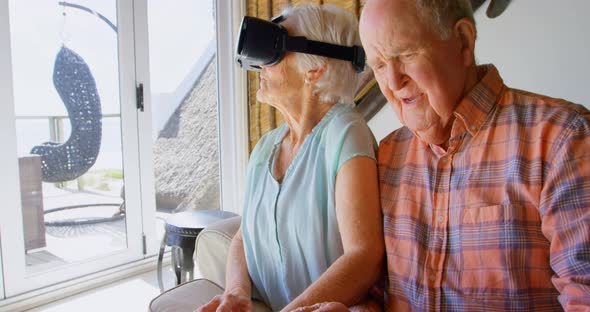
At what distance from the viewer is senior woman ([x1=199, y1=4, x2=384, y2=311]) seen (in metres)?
0.99

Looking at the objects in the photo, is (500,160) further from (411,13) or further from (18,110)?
(18,110)

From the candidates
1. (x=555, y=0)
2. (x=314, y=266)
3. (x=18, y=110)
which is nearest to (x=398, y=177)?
(x=314, y=266)

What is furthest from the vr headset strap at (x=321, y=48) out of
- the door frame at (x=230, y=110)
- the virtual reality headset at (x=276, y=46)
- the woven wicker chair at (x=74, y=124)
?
the door frame at (x=230, y=110)

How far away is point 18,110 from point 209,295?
1.87 metres

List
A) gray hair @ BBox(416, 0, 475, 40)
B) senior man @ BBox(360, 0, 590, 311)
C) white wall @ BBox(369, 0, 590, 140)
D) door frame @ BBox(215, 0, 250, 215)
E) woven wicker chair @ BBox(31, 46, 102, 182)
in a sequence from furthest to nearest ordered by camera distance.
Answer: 1. door frame @ BBox(215, 0, 250, 215)
2. woven wicker chair @ BBox(31, 46, 102, 182)
3. white wall @ BBox(369, 0, 590, 140)
4. gray hair @ BBox(416, 0, 475, 40)
5. senior man @ BBox(360, 0, 590, 311)

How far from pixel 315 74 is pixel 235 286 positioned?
2.09 feet

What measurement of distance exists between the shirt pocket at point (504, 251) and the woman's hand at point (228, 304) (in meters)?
0.52

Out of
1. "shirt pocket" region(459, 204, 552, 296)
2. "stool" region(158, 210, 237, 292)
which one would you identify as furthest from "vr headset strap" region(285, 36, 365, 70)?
"stool" region(158, 210, 237, 292)

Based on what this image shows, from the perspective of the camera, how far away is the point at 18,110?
7.93ft

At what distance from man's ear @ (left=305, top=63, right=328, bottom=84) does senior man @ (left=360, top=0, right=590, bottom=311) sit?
0.22 m

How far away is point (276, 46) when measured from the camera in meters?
1.18

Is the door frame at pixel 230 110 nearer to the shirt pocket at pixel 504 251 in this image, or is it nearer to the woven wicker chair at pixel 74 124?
the woven wicker chair at pixel 74 124

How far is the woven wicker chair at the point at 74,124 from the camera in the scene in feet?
8.54

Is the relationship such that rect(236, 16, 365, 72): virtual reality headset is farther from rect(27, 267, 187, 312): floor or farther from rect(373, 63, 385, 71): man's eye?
rect(27, 267, 187, 312): floor
